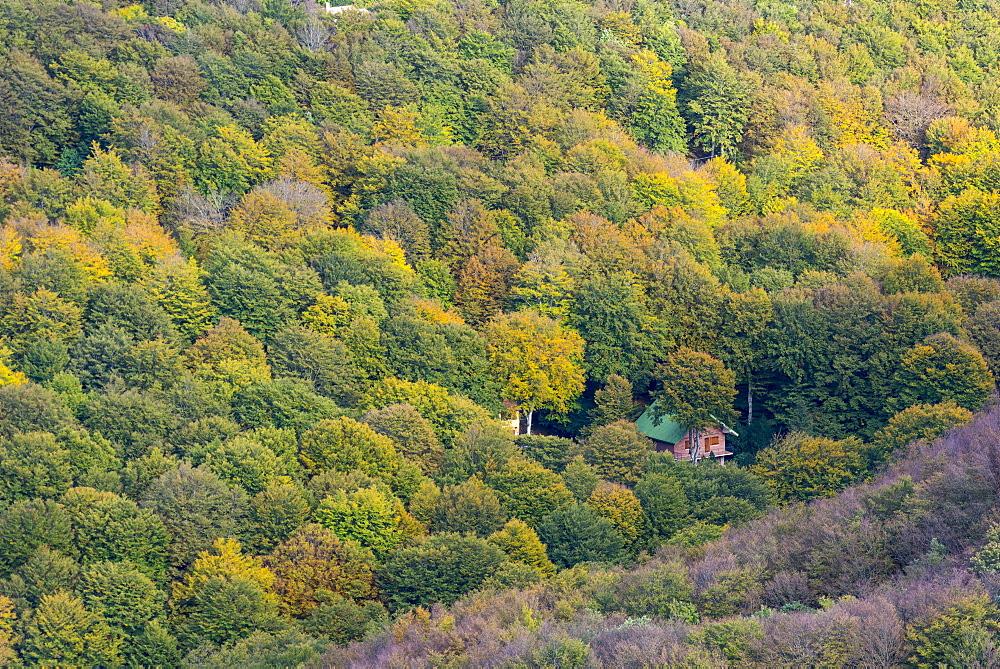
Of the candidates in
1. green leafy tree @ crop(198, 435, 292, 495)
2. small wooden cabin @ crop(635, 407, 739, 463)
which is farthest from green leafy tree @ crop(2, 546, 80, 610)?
small wooden cabin @ crop(635, 407, 739, 463)

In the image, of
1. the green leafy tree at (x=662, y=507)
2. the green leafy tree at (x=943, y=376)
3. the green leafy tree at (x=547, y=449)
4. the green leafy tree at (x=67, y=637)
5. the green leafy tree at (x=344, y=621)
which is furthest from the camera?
the green leafy tree at (x=547, y=449)

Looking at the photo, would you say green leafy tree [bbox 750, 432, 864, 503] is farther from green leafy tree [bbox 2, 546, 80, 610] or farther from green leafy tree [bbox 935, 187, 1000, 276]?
green leafy tree [bbox 2, 546, 80, 610]

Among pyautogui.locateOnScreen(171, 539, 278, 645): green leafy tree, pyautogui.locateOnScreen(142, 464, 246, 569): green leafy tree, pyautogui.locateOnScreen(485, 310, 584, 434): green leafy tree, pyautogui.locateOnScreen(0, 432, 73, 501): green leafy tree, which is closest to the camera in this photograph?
pyautogui.locateOnScreen(171, 539, 278, 645): green leafy tree

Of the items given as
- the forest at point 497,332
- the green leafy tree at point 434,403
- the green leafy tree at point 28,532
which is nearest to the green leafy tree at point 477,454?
the forest at point 497,332

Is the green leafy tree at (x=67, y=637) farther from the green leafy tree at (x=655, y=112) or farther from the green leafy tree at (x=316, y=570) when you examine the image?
the green leafy tree at (x=655, y=112)

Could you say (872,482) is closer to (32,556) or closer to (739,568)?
(739,568)

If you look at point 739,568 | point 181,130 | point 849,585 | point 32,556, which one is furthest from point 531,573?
point 181,130

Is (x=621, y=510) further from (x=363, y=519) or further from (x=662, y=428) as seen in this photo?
(x=662, y=428)
